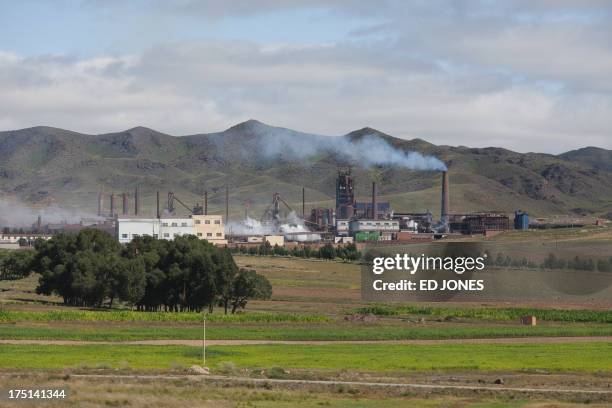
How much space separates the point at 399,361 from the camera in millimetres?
64562

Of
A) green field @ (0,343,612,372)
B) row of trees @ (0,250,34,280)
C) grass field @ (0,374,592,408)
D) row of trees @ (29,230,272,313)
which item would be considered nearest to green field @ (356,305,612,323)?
row of trees @ (29,230,272,313)

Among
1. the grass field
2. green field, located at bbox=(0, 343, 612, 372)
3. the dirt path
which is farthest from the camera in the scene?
the dirt path

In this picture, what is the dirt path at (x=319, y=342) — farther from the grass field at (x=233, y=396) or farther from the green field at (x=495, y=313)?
the grass field at (x=233, y=396)

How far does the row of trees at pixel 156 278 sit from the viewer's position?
10569 cm

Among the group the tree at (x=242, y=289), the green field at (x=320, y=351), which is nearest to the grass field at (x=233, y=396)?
the green field at (x=320, y=351)

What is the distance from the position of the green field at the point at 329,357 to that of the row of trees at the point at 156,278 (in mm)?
34315

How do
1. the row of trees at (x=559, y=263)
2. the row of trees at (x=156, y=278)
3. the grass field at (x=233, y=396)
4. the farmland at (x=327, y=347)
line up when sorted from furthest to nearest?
the row of trees at (x=559, y=263) → the row of trees at (x=156, y=278) → the farmland at (x=327, y=347) → the grass field at (x=233, y=396)

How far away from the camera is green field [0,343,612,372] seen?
60.6 meters

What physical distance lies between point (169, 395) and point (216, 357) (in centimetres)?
1844

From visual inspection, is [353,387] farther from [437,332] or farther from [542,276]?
[542,276]

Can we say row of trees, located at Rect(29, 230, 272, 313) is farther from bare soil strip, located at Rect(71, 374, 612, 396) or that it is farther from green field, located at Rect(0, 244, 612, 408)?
bare soil strip, located at Rect(71, 374, 612, 396)

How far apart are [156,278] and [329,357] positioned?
44101mm

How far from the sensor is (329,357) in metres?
66.4

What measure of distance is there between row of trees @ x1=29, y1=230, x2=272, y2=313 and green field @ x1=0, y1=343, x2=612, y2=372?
113 feet
